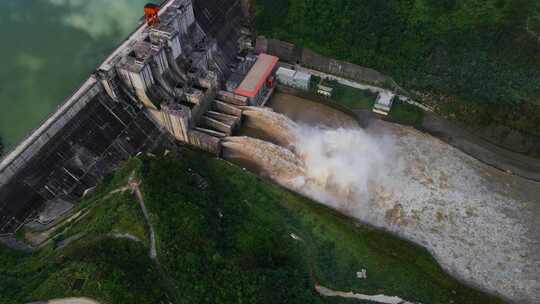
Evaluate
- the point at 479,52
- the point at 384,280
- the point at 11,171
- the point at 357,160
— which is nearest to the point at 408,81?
the point at 479,52

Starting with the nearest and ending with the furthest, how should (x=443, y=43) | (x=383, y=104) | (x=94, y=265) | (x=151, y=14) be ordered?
(x=94, y=265)
(x=151, y=14)
(x=383, y=104)
(x=443, y=43)

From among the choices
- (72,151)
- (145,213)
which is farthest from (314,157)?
(72,151)

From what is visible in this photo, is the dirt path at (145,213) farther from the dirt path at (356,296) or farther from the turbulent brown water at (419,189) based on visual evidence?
the dirt path at (356,296)

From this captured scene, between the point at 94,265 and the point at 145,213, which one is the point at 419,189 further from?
the point at 94,265

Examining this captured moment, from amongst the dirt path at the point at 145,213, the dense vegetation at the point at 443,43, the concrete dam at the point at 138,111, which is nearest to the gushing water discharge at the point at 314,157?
the concrete dam at the point at 138,111

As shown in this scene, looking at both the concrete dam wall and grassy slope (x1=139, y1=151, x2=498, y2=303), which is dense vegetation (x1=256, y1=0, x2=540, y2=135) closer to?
grassy slope (x1=139, y1=151, x2=498, y2=303)

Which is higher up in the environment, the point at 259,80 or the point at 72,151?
the point at 259,80

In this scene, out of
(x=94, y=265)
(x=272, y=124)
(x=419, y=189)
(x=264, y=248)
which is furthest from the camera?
(x=272, y=124)

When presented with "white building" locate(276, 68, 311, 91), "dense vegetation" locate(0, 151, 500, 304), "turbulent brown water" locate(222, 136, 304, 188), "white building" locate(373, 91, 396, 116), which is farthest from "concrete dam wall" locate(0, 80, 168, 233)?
"white building" locate(373, 91, 396, 116)
